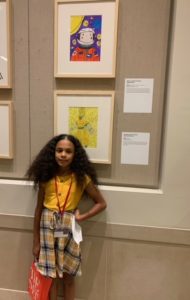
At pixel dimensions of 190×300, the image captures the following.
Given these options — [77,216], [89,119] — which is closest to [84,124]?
[89,119]

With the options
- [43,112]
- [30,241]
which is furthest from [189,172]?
[30,241]

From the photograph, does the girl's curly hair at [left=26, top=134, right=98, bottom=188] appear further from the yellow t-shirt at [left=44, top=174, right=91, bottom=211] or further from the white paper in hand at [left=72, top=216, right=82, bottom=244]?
the white paper in hand at [left=72, top=216, right=82, bottom=244]

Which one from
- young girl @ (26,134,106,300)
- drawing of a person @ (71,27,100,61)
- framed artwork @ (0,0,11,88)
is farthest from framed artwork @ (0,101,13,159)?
drawing of a person @ (71,27,100,61)

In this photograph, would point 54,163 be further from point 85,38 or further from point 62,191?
point 85,38

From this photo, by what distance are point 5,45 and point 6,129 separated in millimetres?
469

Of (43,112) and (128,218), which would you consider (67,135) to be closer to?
(43,112)

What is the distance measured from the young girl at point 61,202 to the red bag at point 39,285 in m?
0.06

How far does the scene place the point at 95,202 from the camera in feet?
4.54

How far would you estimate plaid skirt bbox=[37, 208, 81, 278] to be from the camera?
1312 mm

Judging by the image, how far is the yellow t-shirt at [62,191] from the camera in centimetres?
131

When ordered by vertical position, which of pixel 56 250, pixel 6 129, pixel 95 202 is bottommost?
pixel 56 250

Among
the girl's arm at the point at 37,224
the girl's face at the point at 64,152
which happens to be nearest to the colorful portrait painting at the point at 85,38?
the girl's face at the point at 64,152

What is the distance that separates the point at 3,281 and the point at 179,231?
114cm

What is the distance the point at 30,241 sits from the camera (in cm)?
153
